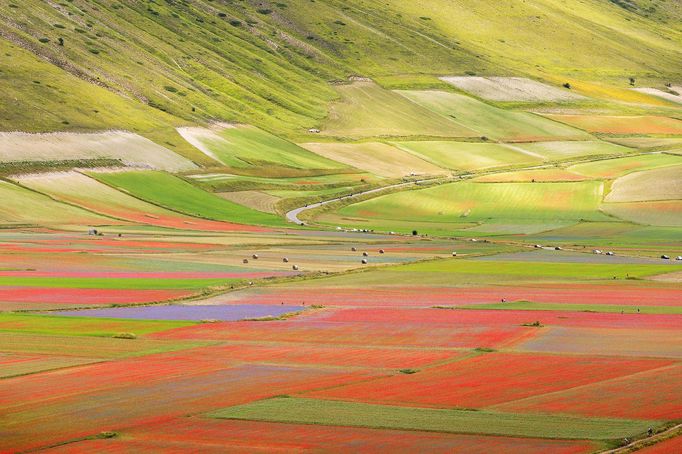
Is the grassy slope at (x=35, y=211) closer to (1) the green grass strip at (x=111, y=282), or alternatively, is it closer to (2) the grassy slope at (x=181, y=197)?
(2) the grassy slope at (x=181, y=197)

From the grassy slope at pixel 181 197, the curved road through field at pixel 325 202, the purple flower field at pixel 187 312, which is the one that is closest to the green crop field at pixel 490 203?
the curved road through field at pixel 325 202

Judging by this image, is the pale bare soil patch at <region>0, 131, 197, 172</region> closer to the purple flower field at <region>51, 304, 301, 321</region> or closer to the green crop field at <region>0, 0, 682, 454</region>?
the green crop field at <region>0, 0, 682, 454</region>

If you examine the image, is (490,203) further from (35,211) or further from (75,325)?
(75,325)

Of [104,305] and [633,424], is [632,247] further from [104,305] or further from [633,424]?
[633,424]

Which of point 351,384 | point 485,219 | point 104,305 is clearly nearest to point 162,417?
point 351,384

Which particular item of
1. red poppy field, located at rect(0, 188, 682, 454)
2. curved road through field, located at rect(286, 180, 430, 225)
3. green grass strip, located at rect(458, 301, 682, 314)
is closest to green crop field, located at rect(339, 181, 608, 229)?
curved road through field, located at rect(286, 180, 430, 225)
